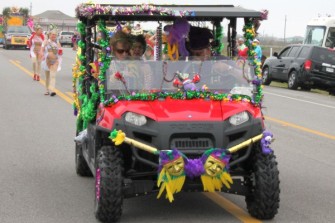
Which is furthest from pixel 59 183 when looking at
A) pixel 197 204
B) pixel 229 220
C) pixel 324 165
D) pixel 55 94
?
pixel 55 94

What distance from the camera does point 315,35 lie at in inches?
1382

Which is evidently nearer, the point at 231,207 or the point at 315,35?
the point at 231,207

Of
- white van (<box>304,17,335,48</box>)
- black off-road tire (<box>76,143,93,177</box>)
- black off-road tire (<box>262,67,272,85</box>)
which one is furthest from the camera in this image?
white van (<box>304,17,335,48</box>)

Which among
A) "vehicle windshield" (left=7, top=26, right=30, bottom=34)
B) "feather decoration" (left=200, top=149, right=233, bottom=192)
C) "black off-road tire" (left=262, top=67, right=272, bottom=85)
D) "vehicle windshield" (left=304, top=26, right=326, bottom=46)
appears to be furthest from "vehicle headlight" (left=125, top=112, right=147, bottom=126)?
"vehicle windshield" (left=7, top=26, right=30, bottom=34)

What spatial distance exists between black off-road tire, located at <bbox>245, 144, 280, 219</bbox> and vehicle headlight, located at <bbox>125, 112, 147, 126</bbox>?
41.1 inches

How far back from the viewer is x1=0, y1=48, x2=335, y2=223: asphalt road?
679 centimetres

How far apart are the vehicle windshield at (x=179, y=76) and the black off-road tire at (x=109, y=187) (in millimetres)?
743

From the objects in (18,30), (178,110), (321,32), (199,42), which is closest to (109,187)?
(178,110)

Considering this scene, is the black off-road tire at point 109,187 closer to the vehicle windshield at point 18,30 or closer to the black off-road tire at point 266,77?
the black off-road tire at point 266,77

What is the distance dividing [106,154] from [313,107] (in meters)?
13.0

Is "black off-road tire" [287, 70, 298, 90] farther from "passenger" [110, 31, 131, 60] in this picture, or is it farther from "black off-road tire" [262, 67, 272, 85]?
"passenger" [110, 31, 131, 60]

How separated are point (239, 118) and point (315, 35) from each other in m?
29.6

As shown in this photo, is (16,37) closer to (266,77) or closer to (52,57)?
(266,77)

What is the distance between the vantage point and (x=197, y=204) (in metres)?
7.19
